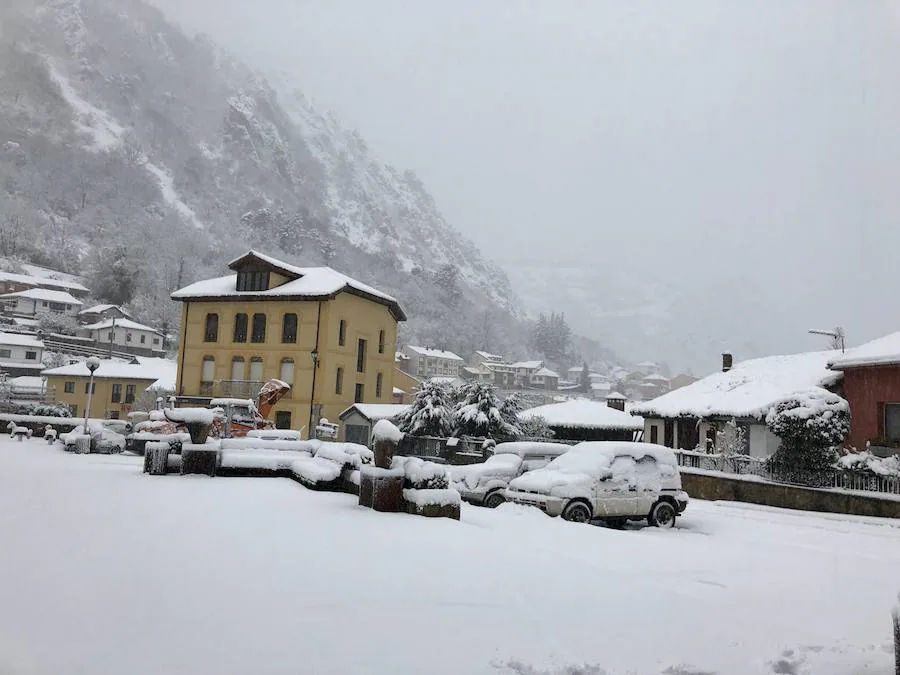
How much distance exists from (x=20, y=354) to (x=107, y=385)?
25.5 feet

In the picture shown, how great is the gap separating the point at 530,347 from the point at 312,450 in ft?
409

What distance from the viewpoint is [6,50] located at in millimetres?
92562

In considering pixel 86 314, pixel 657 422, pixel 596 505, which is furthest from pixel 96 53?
pixel 596 505

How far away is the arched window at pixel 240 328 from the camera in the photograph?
4041cm

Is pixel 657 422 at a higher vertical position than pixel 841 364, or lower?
lower

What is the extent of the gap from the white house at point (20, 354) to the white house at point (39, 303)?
9368 millimetres

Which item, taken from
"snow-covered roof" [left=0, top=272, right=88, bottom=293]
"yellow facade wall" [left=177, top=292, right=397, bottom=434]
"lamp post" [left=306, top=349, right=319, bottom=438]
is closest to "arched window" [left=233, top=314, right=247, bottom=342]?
"yellow facade wall" [left=177, top=292, right=397, bottom=434]

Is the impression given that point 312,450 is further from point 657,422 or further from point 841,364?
point 657,422

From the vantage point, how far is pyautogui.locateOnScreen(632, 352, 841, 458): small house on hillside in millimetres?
25656

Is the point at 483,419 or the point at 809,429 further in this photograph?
the point at 483,419

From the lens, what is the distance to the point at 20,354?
170ft

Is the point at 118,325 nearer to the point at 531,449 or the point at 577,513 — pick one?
the point at 531,449

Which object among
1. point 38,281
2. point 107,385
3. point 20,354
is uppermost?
point 38,281

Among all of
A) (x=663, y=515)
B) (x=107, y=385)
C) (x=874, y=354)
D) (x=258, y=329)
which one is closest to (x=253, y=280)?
(x=258, y=329)
